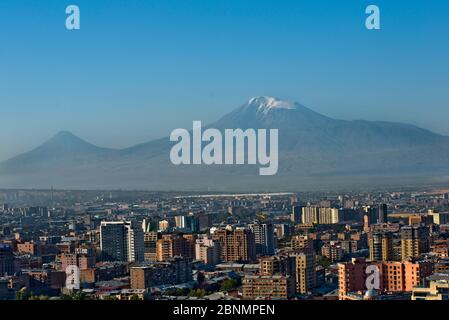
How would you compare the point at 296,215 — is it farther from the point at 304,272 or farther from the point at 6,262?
the point at 304,272

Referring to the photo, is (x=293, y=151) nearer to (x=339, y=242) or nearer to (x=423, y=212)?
(x=423, y=212)

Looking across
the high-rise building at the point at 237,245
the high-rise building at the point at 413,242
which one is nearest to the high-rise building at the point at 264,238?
the high-rise building at the point at 237,245

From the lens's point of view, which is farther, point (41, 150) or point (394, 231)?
point (41, 150)

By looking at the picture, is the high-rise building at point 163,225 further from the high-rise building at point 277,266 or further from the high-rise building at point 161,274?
the high-rise building at point 277,266


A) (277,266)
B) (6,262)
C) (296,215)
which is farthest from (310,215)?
(277,266)

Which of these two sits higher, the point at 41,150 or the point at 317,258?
the point at 41,150
